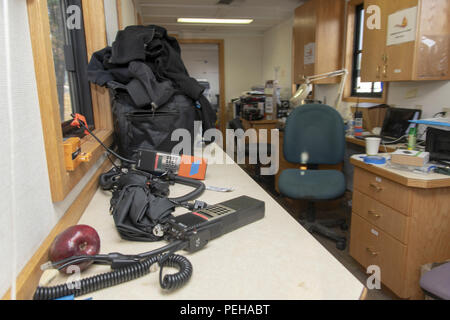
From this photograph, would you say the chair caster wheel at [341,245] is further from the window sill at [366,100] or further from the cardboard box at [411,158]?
the window sill at [366,100]

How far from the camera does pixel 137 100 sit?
1.29 meters

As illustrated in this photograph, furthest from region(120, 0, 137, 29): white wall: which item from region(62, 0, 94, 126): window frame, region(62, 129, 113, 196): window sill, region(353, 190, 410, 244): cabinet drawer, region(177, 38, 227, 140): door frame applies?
region(177, 38, 227, 140): door frame

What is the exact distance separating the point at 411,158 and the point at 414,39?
100 centimetres

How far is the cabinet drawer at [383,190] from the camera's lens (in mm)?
1665

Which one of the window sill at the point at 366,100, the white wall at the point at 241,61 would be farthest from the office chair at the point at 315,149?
the white wall at the point at 241,61

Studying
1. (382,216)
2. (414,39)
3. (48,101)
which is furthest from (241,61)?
(48,101)

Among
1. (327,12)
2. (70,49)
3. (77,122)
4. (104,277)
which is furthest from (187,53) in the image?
(104,277)

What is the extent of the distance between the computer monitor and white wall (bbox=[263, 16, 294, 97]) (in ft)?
8.87

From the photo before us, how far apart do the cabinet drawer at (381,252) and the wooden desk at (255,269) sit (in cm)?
120

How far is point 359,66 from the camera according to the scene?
11.7ft

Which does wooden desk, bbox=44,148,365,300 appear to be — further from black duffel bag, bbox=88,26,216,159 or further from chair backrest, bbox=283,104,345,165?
chair backrest, bbox=283,104,345,165

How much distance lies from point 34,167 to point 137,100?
677mm

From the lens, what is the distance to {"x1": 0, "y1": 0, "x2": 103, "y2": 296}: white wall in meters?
0.54

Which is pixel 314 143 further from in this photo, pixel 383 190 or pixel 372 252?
pixel 372 252
